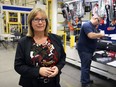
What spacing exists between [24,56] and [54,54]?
0.27 m

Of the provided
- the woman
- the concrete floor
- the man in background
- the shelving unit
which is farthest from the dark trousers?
the shelving unit

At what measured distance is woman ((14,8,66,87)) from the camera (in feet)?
4.76

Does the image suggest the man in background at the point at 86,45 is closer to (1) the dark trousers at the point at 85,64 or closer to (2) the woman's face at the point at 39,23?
(1) the dark trousers at the point at 85,64

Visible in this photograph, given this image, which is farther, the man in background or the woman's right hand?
the man in background

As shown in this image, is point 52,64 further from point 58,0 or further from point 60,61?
point 58,0

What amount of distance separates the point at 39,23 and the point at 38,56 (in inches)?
11.5

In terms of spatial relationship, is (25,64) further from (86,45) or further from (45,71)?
(86,45)

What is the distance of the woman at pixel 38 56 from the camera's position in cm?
145

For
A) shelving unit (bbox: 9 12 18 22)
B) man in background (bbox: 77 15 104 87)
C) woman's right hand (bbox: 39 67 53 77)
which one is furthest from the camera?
shelving unit (bbox: 9 12 18 22)

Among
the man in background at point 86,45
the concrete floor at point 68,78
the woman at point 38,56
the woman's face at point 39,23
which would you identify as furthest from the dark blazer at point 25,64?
the concrete floor at point 68,78

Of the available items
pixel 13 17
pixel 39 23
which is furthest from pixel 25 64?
pixel 13 17

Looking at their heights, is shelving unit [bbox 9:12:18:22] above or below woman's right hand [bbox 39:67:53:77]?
above

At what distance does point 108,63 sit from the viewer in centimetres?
261

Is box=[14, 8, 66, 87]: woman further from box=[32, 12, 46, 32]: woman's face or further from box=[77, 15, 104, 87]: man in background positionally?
box=[77, 15, 104, 87]: man in background
